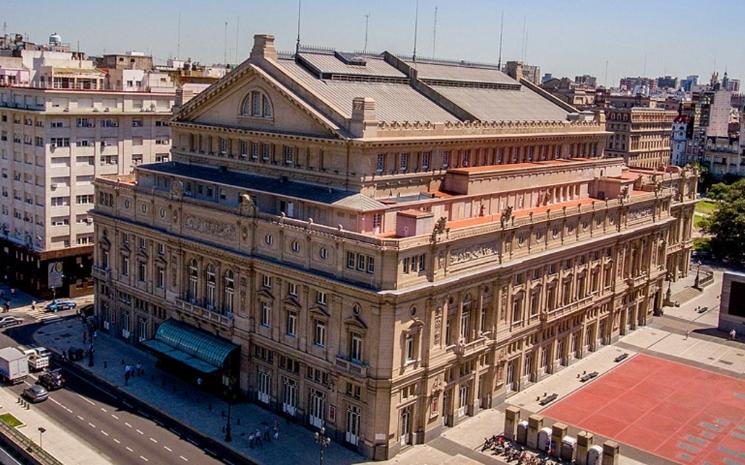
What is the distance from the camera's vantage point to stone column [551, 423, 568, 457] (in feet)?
256

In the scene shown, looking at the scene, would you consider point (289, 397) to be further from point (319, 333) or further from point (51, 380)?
point (51, 380)

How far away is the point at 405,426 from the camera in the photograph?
3088 inches

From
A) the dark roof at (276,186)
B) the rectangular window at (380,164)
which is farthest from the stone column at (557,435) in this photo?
the rectangular window at (380,164)

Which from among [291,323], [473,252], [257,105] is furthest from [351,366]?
[257,105]

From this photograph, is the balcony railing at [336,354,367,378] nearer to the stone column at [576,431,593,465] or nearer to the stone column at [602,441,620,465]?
the stone column at [576,431,593,465]

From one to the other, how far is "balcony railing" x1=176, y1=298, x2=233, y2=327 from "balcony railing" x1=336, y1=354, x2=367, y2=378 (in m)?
16.9

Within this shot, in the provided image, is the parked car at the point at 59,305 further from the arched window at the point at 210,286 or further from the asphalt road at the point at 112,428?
the arched window at the point at 210,286

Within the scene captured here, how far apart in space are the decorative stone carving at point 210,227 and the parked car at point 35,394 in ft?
78.7

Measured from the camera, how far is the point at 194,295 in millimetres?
94062

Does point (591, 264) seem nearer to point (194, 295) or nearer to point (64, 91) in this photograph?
point (194, 295)

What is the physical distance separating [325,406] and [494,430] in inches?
717

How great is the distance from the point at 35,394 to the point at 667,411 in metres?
70.1

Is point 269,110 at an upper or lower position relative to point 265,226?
upper

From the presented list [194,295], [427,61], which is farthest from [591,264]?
[194,295]
